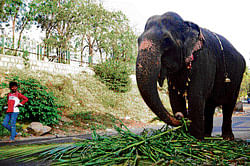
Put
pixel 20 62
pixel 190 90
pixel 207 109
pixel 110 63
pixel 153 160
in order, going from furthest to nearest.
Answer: pixel 110 63
pixel 20 62
pixel 207 109
pixel 190 90
pixel 153 160

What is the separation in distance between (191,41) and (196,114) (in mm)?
1091

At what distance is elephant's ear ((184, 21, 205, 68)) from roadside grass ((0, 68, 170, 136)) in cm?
669

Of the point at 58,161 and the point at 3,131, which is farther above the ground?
the point at 58,161

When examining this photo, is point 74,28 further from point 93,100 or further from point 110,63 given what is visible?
point 93,100

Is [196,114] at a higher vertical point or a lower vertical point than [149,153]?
higher

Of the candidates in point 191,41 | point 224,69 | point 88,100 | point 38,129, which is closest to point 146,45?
point 191,41

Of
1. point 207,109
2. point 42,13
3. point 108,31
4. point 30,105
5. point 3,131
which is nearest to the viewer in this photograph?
point 207,109

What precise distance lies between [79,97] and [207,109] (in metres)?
10.1

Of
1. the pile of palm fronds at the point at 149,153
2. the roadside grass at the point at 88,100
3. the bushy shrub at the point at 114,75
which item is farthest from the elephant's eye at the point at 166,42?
the bushy shrub at the point at 114,75

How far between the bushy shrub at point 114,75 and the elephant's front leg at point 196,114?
13.9 m

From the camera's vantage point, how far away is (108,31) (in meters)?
25.5

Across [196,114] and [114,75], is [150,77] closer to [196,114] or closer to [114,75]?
[196,114]

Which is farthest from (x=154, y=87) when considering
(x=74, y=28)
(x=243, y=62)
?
(x=74, y=28)

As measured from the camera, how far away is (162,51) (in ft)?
10.1
